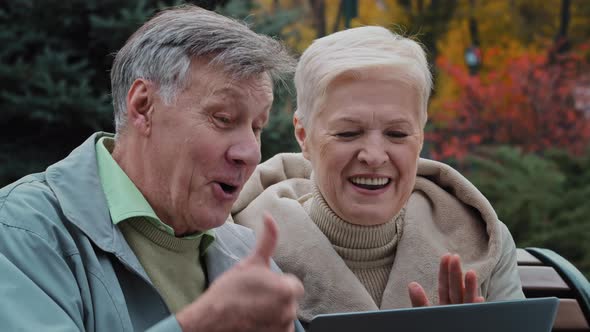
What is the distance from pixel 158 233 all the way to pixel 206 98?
1.37 ft

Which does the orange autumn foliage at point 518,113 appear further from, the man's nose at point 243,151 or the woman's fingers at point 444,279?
the man's nose at point 243,151

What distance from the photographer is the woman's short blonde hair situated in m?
2.75

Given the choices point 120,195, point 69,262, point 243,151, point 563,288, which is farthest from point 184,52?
point 563,288

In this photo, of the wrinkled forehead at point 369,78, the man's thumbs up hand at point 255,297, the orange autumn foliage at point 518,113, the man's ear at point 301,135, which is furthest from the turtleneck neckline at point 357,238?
the orange autumn foliage at point 518,113

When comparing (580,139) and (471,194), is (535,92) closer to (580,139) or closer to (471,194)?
(580,139)

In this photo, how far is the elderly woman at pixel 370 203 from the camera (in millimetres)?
2756

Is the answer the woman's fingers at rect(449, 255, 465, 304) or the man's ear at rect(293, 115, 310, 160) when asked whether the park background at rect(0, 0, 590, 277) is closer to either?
the man's ear at rect(293, 115, 310, 160)

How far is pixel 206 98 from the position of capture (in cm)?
228

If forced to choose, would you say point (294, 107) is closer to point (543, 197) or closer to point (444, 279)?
point (444, 279)

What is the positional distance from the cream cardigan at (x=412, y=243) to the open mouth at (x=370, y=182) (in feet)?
0.81

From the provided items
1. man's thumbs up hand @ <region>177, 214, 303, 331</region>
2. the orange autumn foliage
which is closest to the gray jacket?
man's thumbs up hand @ <region>177, 214, 303, 331</region>

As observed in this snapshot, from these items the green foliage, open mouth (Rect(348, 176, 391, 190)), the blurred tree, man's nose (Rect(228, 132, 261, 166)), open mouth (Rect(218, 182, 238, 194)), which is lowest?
the green foliage

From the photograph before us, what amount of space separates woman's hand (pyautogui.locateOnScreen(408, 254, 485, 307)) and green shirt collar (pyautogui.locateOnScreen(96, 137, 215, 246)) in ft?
2.44

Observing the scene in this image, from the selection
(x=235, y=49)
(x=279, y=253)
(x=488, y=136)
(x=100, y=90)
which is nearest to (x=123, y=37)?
(x=100, y=90)
